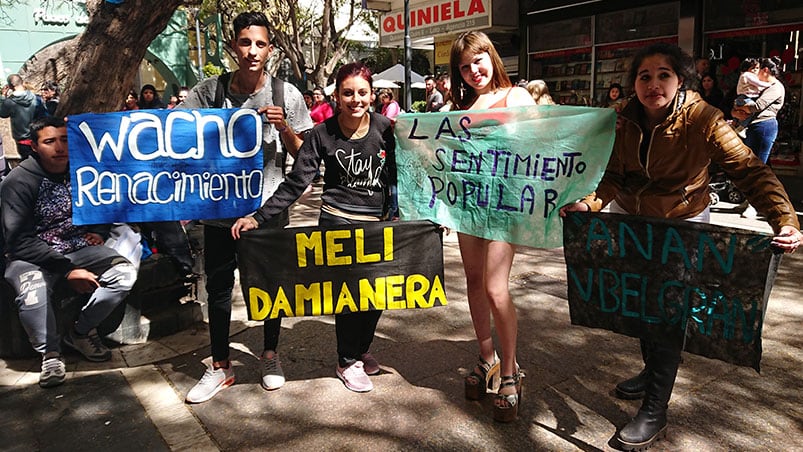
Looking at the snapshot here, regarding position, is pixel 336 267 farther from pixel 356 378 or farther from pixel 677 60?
pixel 677 60

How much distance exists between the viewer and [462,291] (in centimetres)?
544

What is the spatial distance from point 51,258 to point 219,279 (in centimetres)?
119

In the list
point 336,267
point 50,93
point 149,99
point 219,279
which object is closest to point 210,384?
point 219,279

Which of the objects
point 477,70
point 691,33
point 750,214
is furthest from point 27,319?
point 691,33

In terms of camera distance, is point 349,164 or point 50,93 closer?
point 349,164

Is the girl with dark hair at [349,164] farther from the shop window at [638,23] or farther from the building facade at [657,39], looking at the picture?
the shop window at [638,23]

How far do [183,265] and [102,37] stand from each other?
1898 millimetres

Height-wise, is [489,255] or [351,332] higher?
[489,255]

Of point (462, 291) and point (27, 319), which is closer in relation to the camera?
point (27, 319)

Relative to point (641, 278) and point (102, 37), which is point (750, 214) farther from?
point (102, 37)

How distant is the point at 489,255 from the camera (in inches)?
124

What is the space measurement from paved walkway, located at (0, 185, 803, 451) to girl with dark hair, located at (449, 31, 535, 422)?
0.16 meters

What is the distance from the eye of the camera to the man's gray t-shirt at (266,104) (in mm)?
3549

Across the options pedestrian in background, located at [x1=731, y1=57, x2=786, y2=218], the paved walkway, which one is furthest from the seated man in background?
pedestrian in background, located at [x1=731, y1=57, x2=786, y2=218]
